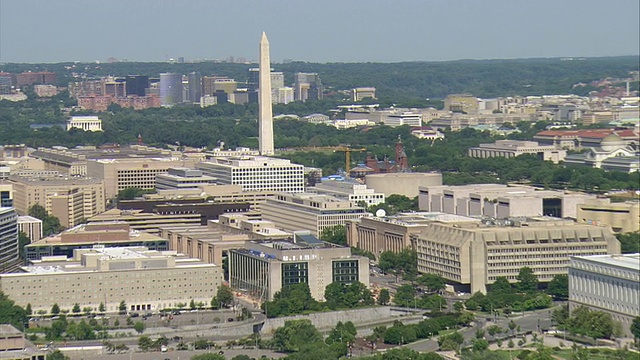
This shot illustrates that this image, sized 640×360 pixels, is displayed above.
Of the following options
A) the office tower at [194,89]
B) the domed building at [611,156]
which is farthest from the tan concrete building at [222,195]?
the office tower at [194,89]

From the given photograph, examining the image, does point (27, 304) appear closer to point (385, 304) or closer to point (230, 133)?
point (385, 304)

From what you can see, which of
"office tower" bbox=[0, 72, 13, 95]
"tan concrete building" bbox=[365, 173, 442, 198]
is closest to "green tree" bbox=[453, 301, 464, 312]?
"tan concrete building" bbox=[365, 173, 442, 198]

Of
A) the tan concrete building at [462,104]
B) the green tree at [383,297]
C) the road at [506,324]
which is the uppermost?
the tan concrete building at [462,104]

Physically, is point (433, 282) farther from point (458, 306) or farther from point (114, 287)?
point (114, 287)

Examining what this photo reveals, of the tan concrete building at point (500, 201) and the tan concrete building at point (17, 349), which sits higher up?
the tan concrete building at point (500, 201)

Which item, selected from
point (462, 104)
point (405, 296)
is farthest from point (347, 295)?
point (462, 104)

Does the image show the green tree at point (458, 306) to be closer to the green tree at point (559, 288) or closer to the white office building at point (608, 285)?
the white office building at point (608, 285)
